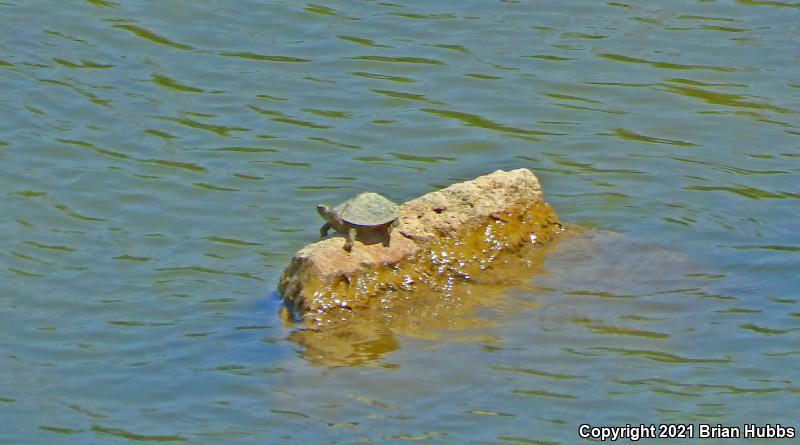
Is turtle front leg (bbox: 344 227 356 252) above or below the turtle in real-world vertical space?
below

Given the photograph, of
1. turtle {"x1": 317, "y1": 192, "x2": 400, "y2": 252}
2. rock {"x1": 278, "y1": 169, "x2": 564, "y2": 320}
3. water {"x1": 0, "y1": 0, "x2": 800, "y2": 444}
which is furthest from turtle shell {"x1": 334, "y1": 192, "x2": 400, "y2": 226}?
water {"x1": 0, "y1": 0, "x2": 800, "y2": 444}

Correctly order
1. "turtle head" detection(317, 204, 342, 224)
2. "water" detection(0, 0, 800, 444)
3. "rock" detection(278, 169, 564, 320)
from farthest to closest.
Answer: "turtle head" detection(317, 204, 342, 224), "rock" detection(278, 169, 564, 320), "water" detection(0, 0, 800, 444)

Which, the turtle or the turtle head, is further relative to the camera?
the turtle head

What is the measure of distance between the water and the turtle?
51cm

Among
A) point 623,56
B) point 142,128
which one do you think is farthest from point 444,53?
point 142,128

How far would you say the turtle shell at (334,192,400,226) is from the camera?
6652 mm

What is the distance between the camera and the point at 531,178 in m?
7.45

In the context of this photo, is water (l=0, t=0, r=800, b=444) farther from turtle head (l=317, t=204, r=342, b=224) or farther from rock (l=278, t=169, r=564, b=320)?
turtle head (l=317, t=204, r=342, b=224)

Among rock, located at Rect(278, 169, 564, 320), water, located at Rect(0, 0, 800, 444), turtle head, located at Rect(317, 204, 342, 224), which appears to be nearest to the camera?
water, located at Rect(0, 0, 800, 444)

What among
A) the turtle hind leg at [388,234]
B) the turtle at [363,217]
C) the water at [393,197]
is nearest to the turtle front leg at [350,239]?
the turtle at [363,217]

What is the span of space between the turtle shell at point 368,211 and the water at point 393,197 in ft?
1.73

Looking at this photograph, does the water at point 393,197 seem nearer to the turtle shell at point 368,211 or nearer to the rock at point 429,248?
the rock at point 429,248

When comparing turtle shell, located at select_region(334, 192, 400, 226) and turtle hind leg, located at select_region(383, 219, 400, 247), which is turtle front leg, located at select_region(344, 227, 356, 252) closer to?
turtle shell, located at select_region(334, 192, 400, 226)

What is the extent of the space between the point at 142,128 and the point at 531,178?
2955mm
